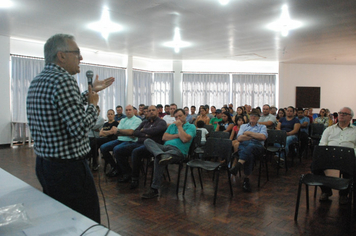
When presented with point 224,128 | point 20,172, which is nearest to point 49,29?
point 20,172

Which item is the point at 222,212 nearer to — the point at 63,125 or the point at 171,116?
the point at 63,125

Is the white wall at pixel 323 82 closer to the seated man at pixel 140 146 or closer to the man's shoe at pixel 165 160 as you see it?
the seated man at pixel 140 146

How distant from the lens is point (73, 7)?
5004 millimetres

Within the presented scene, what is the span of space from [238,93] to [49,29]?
810cm

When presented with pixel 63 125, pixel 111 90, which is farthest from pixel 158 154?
pixel 111 90

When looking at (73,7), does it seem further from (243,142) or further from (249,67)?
(249,67)

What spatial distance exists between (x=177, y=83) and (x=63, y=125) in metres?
10.4

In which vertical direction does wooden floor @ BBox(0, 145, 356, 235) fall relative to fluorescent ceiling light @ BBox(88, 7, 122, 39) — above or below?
below

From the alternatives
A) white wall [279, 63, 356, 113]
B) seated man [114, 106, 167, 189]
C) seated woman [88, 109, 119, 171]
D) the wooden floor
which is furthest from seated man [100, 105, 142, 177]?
white wall [279, 63, 356, 113]

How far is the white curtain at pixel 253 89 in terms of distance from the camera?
12.1 metres

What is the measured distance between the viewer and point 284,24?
592 centimetres

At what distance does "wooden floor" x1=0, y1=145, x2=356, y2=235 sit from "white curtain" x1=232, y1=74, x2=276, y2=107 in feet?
27.0

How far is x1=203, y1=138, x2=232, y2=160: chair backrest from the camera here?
3632 mm

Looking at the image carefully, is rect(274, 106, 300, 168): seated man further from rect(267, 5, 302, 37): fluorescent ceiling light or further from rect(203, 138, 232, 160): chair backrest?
rect(203, 138, 232, 160): chair backrest
